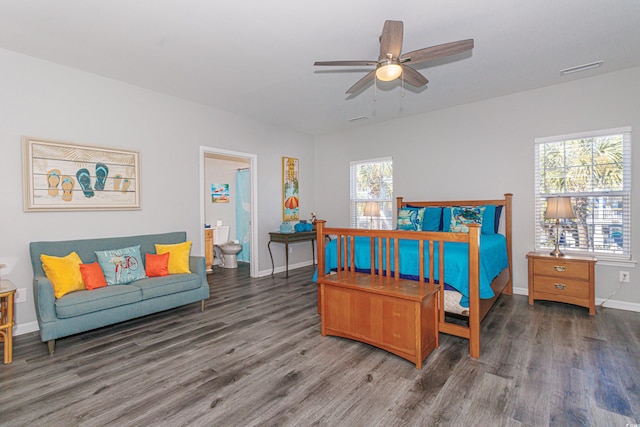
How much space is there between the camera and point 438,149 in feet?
16.4

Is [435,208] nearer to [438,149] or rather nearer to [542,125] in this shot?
[438,149]

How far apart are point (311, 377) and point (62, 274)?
249cm

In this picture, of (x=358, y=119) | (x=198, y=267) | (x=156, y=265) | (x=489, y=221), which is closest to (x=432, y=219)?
(x=489, y=221)

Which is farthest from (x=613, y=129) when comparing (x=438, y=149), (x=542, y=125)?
(x=438, y=149)

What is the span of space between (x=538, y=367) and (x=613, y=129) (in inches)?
121

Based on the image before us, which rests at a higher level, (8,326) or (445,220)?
(445,220)

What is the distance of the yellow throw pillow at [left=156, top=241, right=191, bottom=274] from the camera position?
3.73 meters

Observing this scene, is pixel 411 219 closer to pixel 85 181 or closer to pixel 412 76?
pixel 412 76

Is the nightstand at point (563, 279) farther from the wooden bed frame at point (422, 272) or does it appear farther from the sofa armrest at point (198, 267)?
the sofa armrest at point (198, 267)

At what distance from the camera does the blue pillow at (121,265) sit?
10.8 feet

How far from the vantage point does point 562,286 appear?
362 cm

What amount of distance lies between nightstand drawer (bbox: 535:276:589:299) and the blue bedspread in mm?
439

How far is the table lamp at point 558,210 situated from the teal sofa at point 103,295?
4211 millimetres

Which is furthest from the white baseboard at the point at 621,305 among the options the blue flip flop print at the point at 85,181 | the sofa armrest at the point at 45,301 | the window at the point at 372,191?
the blue flip flop print at the point at 85,181
